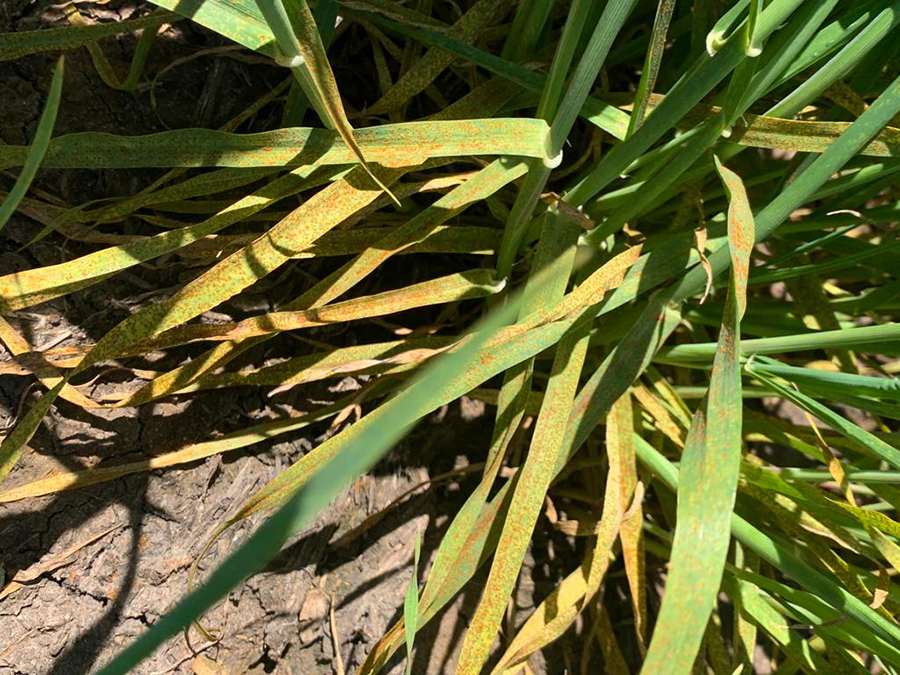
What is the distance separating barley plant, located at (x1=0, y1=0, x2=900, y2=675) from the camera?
621mm

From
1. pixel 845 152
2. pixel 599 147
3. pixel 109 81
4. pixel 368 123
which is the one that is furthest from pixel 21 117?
pixel 845 152

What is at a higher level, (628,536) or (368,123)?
(368,123)

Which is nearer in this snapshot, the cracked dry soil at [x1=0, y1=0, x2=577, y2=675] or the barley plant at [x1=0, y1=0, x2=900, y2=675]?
the barley plant at [x1=0, y1=0, x2=900, y2=675]

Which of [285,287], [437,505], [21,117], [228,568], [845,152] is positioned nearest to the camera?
[228,568]

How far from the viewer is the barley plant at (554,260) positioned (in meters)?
0.62

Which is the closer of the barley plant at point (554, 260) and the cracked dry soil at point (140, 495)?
the barley plant at point (554, 260)

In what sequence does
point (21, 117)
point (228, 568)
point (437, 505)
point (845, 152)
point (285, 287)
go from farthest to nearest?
point (437, 505) < point (285, 287) < point (21, 117) < point (845, 152) < point (228, 568)

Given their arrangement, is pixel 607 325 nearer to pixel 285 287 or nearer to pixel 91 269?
pixel 285 287

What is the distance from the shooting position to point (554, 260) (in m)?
0.79

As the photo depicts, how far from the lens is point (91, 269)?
0.64 meters

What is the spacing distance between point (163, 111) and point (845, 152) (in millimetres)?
654

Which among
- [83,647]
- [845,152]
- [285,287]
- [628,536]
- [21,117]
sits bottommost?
[83,647]

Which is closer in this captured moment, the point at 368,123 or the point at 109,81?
the point at 109,81

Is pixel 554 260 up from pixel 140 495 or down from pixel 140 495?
up
